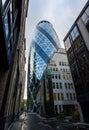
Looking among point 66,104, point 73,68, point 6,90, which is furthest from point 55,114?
point 6,90

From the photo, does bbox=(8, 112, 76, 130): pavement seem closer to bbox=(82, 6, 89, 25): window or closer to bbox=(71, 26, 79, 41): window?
bbox=(71, 26, 79, 41): window

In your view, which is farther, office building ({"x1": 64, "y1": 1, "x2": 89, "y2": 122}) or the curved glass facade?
the curved glass facade

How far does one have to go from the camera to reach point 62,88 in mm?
48938

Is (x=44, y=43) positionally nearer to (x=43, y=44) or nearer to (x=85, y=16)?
(x=43, y=44)

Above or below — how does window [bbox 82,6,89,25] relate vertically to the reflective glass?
below

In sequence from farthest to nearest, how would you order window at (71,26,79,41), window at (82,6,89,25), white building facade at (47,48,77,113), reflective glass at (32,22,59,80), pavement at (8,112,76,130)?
1. reflective glass at (32,22,59,80)
2. white building facade at (47,48,77,113)
3. window at (71,26,79,41)
4. window at (82,6,89,25)
5. pavement at (8,112,76,130)

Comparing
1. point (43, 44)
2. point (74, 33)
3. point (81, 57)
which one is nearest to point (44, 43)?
point (43, 44)

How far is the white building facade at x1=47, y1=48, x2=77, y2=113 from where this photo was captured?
45.9m

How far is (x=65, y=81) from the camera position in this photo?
5131 cm

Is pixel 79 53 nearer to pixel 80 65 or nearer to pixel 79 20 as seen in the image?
pixel 80 65

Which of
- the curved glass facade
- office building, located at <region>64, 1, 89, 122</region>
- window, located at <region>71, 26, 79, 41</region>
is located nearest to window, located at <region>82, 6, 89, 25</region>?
office building, located at <region>64, 1, 89, 122</region>

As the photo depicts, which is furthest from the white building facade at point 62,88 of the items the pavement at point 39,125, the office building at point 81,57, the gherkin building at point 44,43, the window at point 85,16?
the window at point 85,16

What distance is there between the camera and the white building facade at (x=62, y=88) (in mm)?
45912

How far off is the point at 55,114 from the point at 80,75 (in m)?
21.9
